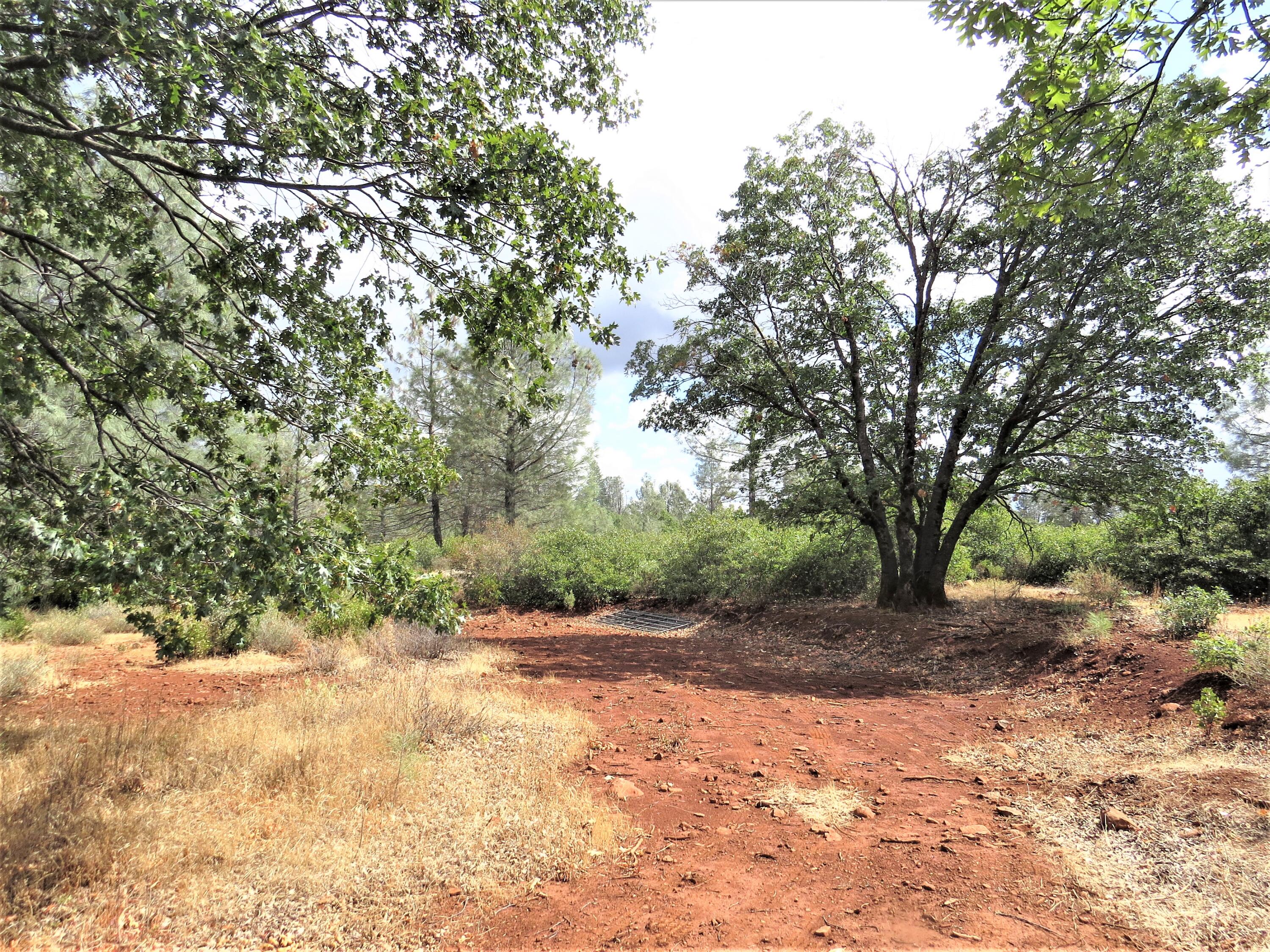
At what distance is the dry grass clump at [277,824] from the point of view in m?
2.79

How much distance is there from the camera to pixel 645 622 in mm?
15297

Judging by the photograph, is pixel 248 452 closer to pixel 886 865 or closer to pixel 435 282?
pixel 435 282

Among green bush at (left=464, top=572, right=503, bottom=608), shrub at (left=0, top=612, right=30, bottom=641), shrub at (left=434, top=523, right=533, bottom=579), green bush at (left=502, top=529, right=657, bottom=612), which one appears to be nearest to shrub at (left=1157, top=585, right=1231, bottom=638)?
green bush at (left=502, top=529, right=657, bottom=612)

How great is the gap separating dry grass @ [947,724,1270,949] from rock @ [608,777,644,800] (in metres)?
2.62

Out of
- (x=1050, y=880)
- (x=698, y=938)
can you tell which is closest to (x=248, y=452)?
(x=698, y=938)

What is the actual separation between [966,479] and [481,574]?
13672 millimetres

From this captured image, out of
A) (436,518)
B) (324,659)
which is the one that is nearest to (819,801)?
(324,659)

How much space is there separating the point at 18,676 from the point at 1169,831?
10.7 m

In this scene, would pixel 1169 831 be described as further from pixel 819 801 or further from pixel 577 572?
pixel 577 572

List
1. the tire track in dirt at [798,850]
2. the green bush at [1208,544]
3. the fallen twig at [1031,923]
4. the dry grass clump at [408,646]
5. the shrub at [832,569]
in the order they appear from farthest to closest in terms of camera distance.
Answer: the shrub at [832,569] < the green bush at [1208,544] < the dry grass clump at [408,646] < the tire track in dirt at [798,850] < the fallen twig at [1031,923]

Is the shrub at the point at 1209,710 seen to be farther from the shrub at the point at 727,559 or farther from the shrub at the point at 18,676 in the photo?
the shrub at the point at 18,676

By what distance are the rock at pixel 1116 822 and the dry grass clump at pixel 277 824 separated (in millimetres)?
2967

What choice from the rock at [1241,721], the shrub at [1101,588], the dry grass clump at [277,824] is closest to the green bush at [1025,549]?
the shrub at [1101,588]

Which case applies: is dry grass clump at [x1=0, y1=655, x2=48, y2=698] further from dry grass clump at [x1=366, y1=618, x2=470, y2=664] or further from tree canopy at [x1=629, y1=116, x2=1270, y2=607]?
tree canopy at [x1=629, y1=116, x2=1270, y2=607]
